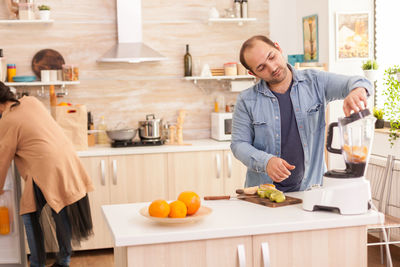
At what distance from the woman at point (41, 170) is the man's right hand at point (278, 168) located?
1674 mm

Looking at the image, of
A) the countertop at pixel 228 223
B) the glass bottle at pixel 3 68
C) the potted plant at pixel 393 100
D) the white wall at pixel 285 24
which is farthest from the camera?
the white wall at pixel 285 24

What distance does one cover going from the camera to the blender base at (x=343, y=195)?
2.21m

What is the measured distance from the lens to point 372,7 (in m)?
4.84

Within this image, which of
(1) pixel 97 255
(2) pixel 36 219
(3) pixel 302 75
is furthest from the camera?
(1) pixel 97 255

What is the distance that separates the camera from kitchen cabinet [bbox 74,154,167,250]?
464cm

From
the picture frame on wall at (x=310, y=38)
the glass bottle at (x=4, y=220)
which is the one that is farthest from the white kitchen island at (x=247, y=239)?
the picture frame on wall at (x=310, y=38)

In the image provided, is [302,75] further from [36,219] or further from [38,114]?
[36,219]

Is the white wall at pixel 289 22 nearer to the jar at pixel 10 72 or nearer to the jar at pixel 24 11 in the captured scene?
the jar at pixel 24 11

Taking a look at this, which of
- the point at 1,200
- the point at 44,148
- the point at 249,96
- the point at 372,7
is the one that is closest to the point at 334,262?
the point at 249,96

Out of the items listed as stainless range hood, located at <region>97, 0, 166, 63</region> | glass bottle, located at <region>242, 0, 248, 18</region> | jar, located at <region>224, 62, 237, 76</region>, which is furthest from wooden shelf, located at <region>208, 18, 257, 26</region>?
stainless range hood, located at <region>97, 0, 166, 63</region>

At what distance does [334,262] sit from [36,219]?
2189 mm

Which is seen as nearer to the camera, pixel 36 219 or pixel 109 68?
pixel 36 219

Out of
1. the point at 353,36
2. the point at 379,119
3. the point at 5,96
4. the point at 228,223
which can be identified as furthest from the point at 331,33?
the point at 228,223

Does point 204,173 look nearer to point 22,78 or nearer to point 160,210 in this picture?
point 22,78
